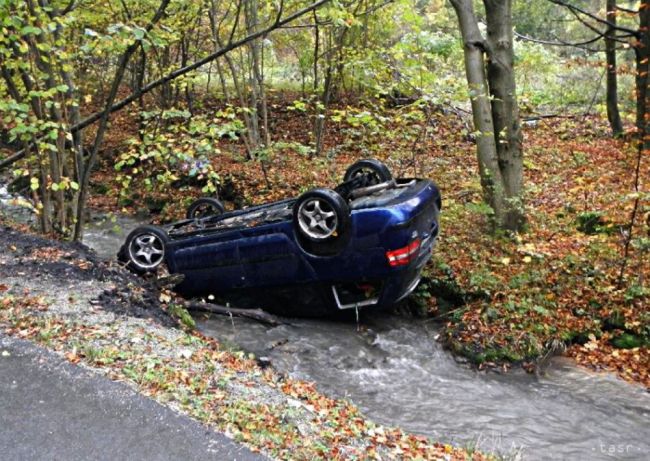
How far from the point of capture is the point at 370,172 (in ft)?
28.6

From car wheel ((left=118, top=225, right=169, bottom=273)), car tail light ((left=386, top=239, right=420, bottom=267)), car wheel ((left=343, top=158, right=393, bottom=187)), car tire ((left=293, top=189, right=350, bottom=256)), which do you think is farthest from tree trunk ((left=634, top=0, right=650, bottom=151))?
car wheel ((left=118, top=225, right=169, bottom=273))

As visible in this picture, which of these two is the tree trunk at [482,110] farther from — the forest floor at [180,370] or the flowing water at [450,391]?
the forest floor at [180,370]

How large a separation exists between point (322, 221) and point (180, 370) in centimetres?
289

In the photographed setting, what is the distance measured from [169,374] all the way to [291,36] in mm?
15756

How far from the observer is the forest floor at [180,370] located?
386 centimetres

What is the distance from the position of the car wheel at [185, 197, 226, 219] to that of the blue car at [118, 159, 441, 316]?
1.20 meters

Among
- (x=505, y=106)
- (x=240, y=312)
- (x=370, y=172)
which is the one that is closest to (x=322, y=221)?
(x=240, y=312)

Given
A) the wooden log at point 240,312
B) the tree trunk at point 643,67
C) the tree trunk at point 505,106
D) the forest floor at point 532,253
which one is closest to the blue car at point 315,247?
the wooden log at point 240,312

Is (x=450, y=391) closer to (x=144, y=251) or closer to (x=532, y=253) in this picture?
(x=532, y=253)

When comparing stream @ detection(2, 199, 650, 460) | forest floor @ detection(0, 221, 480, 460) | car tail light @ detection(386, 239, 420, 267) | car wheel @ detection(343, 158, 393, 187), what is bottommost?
stream @ detection(2, 199, 650, 460)

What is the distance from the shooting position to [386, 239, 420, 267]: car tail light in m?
6.67

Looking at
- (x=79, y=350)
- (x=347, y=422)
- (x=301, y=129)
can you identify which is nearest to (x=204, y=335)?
(x=79, y=350)

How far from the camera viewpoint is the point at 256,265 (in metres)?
7.59

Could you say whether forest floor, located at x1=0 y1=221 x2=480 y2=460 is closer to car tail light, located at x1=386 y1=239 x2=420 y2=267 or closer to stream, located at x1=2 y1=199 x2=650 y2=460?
stream, located at x1=2 y1=199 x2=650 y2=460
